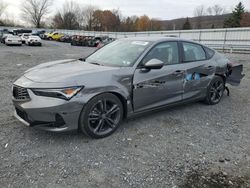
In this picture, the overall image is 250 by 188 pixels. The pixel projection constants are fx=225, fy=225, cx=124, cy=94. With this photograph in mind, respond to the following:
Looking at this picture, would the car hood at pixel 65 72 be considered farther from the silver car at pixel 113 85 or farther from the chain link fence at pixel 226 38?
the chain link fence at pixel 226 38

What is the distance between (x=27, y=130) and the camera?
3613 millimetres

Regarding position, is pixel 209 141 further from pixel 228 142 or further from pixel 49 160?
pixel 49 160

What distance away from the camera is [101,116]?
3441 millimetres

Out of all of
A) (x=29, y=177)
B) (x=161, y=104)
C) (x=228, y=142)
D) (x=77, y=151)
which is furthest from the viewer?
(x=161, y=104)

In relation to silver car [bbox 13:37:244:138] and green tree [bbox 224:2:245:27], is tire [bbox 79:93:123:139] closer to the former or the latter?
silver car [bbox 13:37:244:138]

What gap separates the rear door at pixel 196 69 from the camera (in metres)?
4.43

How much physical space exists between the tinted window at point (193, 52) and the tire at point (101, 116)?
184 cm

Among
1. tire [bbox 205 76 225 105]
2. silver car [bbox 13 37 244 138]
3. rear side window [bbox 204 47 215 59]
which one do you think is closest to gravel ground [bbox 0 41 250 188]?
silver car [bbox 13 37 244 138]

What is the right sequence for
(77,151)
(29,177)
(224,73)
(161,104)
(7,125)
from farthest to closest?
(224,73) < (161,104) < (7,125) < (77,151) < (29,177)

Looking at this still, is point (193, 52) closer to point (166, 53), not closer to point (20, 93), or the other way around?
Result: point (166, 53)

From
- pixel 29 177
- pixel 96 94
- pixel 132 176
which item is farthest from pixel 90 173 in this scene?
pixel 96 94

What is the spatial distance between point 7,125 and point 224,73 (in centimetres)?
473

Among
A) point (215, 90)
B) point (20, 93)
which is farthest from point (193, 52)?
point (20, 93)

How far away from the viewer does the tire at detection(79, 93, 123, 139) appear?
3.24 metres
